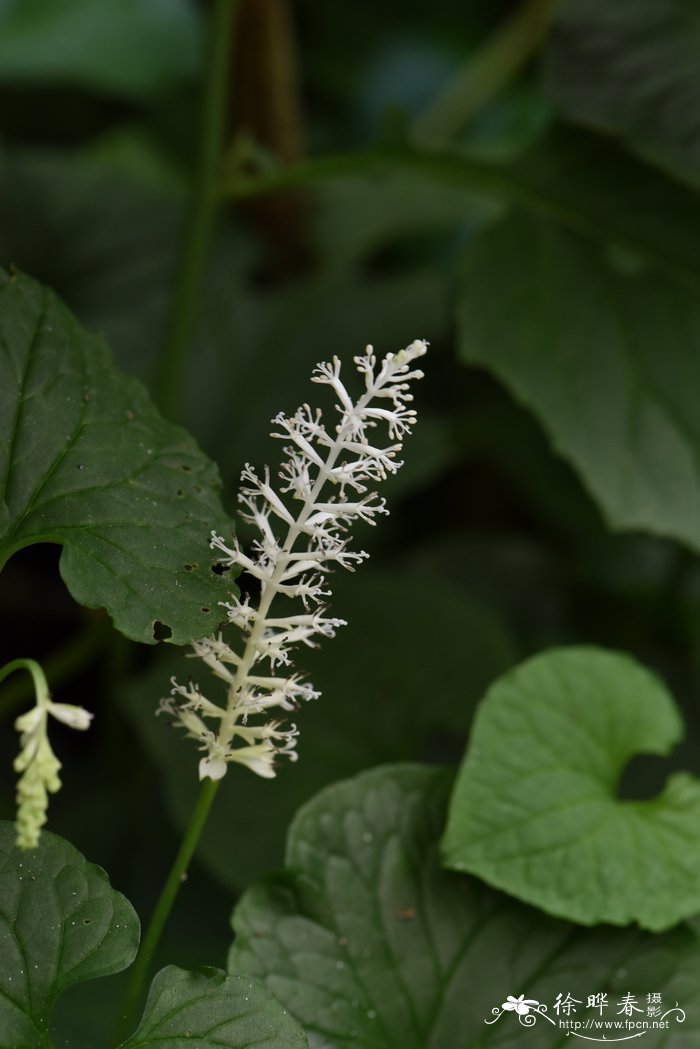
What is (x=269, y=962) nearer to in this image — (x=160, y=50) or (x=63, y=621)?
(x=63, y=621)

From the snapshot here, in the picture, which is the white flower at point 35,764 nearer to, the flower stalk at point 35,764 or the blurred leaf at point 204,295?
the flower stalk at point 35,764

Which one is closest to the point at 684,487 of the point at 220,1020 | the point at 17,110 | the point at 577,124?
the point at 577,124

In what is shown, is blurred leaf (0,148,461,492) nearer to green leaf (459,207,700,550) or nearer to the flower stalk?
green leaf (459,207,700,550)

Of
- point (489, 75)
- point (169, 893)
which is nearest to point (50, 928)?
point (169, 893)

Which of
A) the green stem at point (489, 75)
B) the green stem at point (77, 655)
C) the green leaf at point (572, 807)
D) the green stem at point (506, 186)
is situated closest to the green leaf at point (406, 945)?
the green leaf at point (572, 807)

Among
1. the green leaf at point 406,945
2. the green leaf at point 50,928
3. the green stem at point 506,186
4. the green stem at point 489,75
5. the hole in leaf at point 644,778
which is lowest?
the hole in leaf at point 644,778
